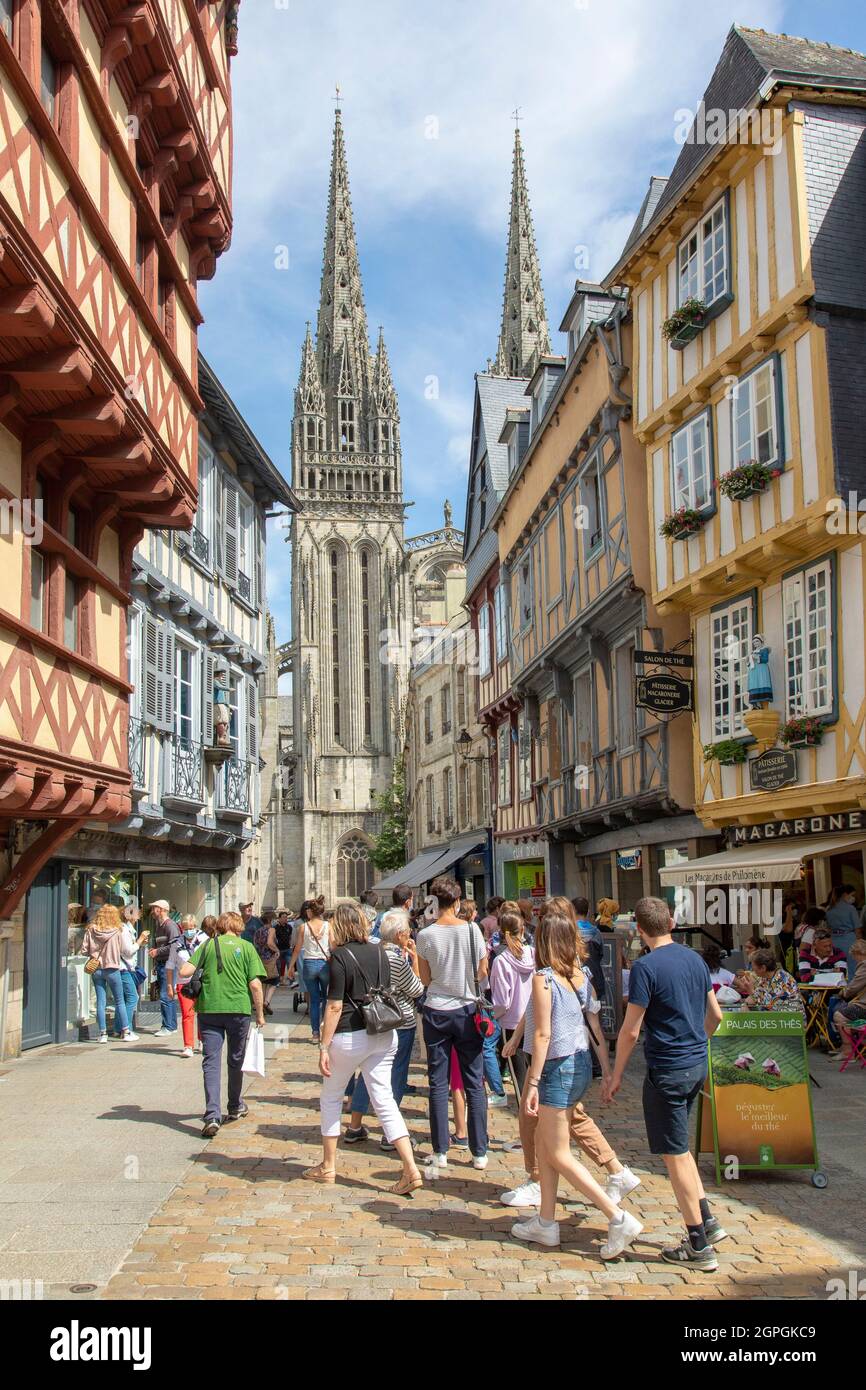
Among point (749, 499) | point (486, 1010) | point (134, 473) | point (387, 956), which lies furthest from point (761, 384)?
point (387, 956)

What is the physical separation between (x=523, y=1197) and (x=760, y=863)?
554 centimetres

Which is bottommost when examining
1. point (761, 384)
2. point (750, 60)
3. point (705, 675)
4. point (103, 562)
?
point (705, 675)

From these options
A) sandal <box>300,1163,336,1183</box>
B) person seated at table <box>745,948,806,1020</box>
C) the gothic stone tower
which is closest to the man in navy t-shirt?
sandal <box>300,1163,336,1183</box>

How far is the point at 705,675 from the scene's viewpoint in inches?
536

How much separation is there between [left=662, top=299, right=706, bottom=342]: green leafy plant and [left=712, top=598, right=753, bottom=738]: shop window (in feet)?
9.96

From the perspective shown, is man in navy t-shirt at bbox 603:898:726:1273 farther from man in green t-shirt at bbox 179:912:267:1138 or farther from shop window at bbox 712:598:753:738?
shop window at bbox 712:598:753:738

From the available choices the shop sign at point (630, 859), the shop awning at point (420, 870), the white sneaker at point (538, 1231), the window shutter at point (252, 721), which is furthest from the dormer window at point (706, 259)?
the shop awning at point (420, 870)

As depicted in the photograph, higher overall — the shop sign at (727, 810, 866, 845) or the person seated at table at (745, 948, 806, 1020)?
the shop sign at (727, 810, 866, 845)

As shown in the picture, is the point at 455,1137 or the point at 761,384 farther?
the point at 761,384

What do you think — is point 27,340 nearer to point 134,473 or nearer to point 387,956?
point 134,473

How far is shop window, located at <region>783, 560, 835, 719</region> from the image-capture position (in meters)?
11.2

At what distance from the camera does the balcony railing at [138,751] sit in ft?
48.3

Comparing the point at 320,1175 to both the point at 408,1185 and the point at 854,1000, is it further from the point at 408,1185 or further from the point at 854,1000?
the point at 854,1000
